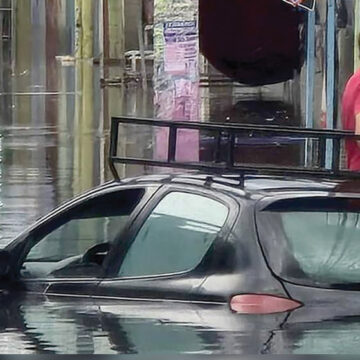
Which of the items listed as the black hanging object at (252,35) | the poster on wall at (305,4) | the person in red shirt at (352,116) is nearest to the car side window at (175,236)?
the person in red shirt at (352,116)

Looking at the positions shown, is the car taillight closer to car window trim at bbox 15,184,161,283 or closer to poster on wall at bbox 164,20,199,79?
car window trim at bbox 15,184,161,283

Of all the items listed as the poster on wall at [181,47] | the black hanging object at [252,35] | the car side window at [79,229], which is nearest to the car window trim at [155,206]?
the car side window at [79,229]

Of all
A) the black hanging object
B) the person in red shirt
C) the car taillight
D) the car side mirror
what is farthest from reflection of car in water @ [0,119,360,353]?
the black hanging object

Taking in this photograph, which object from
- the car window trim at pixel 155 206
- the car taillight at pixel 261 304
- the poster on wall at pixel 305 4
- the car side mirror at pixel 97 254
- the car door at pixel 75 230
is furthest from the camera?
the poster on wall at pixel 305 4

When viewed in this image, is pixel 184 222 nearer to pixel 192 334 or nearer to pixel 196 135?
pixel 192 334

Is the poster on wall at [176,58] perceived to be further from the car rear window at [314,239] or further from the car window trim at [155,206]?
the car rear window at [314,239]

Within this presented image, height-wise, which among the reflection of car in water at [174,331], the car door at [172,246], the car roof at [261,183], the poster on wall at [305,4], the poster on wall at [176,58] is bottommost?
the reflection of car in water at [174,331]

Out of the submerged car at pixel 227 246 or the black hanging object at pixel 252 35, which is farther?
the black hanging object at pixel 252 35

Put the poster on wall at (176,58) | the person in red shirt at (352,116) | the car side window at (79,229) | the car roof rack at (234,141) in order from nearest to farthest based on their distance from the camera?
the car roof rack at (234,141) < the car side window at (79,229) < the person in red shirt at (352,116) < the poster on wall at (176,58)

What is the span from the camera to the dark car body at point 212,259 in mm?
4238

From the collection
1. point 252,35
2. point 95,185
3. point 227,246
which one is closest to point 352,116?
point 227,246

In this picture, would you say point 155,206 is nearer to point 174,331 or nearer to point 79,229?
point 174,331

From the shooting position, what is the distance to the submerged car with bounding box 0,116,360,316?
13.9 feet

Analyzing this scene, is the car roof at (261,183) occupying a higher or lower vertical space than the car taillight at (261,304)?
higher
